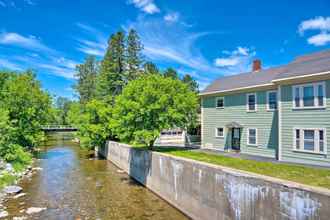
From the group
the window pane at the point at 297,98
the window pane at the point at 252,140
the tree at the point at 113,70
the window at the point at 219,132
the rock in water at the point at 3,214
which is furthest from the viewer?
the tree at the point at 113,70

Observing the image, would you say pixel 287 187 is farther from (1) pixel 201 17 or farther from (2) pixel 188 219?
(1) pixel 201 17

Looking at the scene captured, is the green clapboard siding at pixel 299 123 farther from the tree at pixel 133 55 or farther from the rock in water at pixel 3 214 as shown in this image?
the tree at pixel 133 55

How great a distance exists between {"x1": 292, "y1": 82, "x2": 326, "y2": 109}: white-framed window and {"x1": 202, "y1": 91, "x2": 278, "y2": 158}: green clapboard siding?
2408 mm

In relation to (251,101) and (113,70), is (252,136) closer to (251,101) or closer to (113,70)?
(251,101)

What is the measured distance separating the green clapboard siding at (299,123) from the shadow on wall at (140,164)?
8.16 m

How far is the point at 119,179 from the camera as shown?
16.1 meters

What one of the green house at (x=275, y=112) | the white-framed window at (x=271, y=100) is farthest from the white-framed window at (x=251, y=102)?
the white-framed window at (x=271, y=100)

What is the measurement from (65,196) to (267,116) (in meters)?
13.6

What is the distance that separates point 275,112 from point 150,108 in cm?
847

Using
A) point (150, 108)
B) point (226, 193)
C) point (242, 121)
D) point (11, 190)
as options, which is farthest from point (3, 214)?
point (242, 121)

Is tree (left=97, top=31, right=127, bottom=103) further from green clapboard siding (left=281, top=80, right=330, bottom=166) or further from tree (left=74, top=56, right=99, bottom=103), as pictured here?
green clapboard siding (left=281, top=80, right=330, bottom=166)

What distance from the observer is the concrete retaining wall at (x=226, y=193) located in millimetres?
5328

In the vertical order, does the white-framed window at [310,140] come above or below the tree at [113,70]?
below

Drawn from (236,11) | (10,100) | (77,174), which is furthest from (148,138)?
(10,100)
